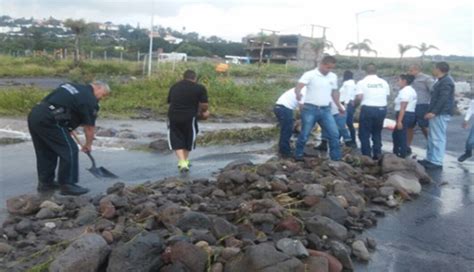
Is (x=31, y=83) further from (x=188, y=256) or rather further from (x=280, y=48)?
(x=280, y=48)

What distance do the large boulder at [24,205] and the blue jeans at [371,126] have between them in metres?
5.91

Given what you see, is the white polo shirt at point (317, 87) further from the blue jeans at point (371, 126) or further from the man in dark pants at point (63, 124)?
the man in dark pants at point (63, 124)

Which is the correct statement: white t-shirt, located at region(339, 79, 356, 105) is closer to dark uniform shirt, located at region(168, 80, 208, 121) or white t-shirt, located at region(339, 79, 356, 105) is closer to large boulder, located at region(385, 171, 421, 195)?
large boulder, located at region(385, 171, 421, 195)

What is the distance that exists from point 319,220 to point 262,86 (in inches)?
837

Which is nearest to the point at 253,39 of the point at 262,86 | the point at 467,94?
the point at 467,94

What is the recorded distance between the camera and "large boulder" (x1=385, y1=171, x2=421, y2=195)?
8.22 meters

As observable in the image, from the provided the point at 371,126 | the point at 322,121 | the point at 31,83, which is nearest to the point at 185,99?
the point at 322,121

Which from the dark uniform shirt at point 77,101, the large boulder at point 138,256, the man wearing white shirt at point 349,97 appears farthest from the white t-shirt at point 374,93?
the large boulder at point 138,256

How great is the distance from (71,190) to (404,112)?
627cm

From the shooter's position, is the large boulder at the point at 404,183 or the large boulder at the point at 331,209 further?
the large boulder at the point at 404,183

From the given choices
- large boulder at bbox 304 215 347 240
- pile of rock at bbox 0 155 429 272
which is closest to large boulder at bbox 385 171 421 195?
pile of rock at bbox 0 155 429 272

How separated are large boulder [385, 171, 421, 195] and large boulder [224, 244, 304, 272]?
3948 mm

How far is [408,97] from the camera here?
416 inches

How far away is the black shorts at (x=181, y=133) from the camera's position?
9.17 meters
